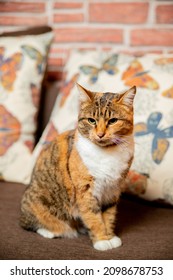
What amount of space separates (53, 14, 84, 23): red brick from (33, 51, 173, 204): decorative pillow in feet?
1.10

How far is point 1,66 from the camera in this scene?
1669 millimetres

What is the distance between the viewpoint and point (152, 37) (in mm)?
1922

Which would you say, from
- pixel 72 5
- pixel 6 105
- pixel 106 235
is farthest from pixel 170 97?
pixel 72 5

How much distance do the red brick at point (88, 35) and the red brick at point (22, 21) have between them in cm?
10

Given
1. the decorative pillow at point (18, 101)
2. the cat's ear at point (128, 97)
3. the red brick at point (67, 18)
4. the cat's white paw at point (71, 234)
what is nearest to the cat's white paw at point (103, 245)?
the cat's white paw at point (71, 234)

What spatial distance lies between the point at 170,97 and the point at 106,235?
0.58m

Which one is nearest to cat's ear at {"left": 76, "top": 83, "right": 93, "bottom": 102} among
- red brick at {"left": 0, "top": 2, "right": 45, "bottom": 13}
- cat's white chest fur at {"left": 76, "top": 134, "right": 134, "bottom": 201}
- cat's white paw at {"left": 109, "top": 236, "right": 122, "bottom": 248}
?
cat's white chest fur at {"left": 76, "top": 134, "right": 134, "bottom": 201}

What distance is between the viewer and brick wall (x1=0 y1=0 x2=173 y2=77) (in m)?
1.90

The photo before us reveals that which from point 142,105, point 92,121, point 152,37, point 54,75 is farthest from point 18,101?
point 152,37

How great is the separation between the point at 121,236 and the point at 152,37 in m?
1.12

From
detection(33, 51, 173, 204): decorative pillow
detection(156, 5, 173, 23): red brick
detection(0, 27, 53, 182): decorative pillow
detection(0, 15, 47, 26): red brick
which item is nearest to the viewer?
detection(33, 51, 173, 204): decorative pillow

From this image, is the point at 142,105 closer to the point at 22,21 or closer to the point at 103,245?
the point at 103,245

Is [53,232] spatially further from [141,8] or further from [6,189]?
[141,8]

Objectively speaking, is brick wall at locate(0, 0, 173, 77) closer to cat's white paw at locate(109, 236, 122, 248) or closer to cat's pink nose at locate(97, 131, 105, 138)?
cat's pink nose at locate(97, 131, 105, 138)
